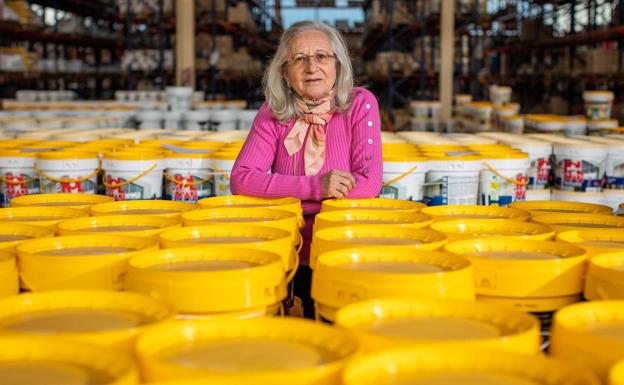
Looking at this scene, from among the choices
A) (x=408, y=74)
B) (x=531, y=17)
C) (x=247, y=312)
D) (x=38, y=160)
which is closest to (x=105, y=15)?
(x=408, y=74)

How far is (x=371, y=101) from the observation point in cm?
279

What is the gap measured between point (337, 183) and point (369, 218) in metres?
0.40

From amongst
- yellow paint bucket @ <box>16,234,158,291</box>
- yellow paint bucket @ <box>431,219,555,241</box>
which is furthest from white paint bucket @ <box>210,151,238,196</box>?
yellow paint bucket @ <box>16,234,158,291</box>

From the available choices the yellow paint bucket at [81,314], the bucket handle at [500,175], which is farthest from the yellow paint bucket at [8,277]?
the bucket handle at [500,175]

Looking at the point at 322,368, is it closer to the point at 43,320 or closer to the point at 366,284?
the point at 366,284

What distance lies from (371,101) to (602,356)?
6.00 feet

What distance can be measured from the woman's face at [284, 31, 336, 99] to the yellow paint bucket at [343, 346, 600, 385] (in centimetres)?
180

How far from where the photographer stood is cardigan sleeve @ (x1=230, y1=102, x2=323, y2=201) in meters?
2.54

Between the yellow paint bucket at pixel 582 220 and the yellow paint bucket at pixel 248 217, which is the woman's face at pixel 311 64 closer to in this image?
the yellow paint bucket at pixel 248 217

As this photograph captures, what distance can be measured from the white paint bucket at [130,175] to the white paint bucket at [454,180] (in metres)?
1.10

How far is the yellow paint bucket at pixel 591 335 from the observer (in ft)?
3.44

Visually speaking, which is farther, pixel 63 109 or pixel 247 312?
pixel 63 109

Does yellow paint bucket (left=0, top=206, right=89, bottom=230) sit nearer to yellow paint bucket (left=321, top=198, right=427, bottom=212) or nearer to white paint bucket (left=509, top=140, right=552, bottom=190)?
yellow paint bucket (left=321, top=198, right=427, bottom=212)

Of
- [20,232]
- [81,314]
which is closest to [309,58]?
[20,232]
